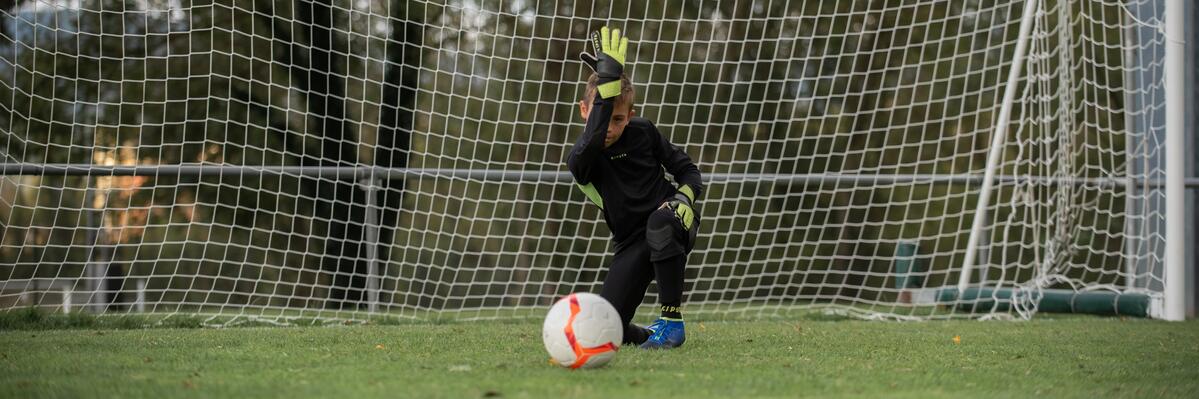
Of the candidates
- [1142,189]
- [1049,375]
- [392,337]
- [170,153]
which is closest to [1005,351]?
[1049,375]

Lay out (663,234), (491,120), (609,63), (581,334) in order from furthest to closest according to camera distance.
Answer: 1. (491,120)
2. (663,234)
3. (609,63)
4. (581,334)

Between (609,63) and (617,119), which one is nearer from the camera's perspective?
(609,63)

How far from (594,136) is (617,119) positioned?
0.70 ft

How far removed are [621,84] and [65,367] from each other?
7.09 ft

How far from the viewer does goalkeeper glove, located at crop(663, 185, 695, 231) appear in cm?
421

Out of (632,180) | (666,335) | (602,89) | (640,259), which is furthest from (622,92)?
(666,335)

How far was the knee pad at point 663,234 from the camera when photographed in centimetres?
415

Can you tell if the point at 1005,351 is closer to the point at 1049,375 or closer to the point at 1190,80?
the point at 1049,375

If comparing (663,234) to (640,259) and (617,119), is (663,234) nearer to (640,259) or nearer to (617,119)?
(640,259)

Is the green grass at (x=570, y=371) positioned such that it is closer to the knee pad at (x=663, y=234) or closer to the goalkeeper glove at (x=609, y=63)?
the knee pad at (x=663, y=234)

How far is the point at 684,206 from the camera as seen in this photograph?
4.24 meters

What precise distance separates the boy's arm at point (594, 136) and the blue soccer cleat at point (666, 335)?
27.3 inches

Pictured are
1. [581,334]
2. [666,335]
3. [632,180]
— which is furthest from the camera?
[632,180]

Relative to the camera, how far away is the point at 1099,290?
24.0ft
